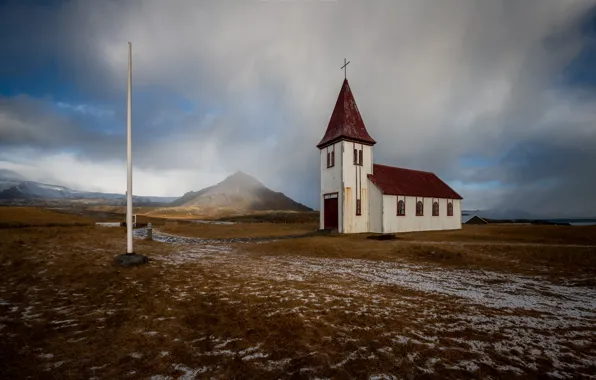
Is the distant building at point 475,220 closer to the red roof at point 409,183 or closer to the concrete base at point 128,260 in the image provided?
the red roof at point 409,183

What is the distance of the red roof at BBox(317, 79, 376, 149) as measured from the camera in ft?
84.2

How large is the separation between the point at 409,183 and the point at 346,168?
9.96 metres

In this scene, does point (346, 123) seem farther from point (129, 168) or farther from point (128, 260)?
point (128, 260)

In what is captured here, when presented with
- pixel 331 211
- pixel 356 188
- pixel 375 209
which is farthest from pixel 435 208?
pixel 331 211

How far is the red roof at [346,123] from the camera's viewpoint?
84.2 feet

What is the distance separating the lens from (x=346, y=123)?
26.0 metres

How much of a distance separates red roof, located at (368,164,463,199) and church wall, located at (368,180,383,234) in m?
0.57

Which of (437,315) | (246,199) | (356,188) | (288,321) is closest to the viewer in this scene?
(288,321)

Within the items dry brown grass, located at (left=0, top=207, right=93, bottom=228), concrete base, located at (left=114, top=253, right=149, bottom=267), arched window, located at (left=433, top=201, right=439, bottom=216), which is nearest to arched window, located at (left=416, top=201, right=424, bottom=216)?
arched window, located at (left=433, top=201, right=439, bottom=216)

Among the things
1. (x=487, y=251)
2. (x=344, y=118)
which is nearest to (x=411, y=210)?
(x=344, y=118)

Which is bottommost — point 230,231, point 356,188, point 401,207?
point 230,231

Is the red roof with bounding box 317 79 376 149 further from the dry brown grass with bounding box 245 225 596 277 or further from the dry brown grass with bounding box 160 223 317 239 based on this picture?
the dry brown grass with bounding box 245 225 596 277

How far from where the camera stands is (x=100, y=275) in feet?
26.2

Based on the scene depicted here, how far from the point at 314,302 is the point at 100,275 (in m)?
6.59
